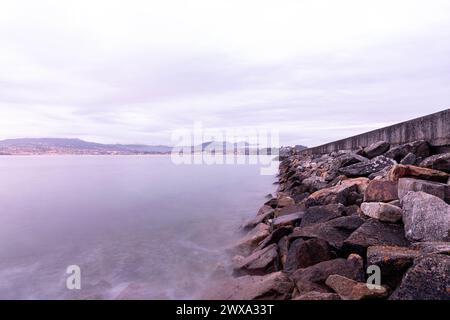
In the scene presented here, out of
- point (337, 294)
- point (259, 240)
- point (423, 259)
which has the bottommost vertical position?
point (259, 240)

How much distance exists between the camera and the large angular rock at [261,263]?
4098 mm

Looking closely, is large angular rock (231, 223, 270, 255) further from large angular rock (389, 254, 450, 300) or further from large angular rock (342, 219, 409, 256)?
large angular rock (389, 254, 450, 300)

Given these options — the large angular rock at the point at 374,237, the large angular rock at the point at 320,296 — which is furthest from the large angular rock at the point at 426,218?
the large angular rock at the point at 320,296

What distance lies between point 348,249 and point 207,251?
11.1 ft

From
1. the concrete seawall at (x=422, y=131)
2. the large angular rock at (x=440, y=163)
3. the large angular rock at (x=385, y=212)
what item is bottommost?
the large angular rock at (x=385, y=212)

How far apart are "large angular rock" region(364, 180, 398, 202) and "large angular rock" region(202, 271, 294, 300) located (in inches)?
68.7

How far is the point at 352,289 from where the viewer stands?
2.56 metres

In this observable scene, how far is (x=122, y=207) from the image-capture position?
11484 mm

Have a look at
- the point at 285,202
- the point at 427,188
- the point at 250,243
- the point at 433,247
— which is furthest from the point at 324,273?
the point at 285,202

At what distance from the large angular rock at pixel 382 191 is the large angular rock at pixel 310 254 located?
1109 mm

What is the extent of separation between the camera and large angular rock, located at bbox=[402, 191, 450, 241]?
9.32 ft

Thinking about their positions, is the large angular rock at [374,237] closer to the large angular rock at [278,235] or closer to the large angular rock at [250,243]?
the large angular rock at [278,235]
